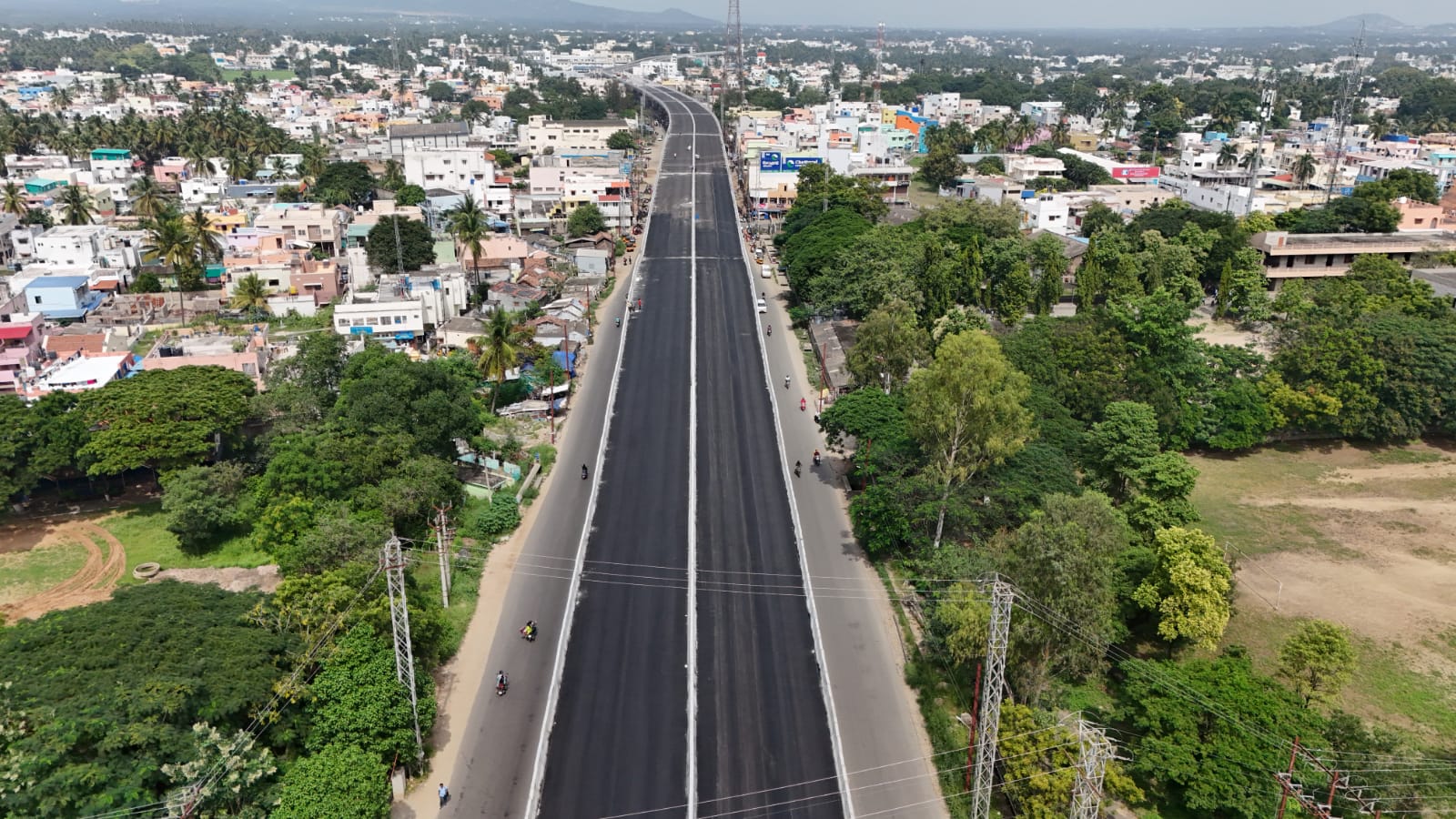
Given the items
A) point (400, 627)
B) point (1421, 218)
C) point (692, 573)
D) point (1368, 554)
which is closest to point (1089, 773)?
point (692, 573)

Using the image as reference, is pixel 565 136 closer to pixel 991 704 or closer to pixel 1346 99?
pixel 1346 99

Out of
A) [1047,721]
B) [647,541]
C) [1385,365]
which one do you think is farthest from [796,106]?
[1047,721]

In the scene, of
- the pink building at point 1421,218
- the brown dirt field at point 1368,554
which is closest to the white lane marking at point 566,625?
the brown dirt field at point 1368,554

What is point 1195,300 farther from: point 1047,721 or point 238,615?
point 238,615

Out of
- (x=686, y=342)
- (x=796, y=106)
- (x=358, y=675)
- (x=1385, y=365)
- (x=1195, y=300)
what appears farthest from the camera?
(x=796, y=106)

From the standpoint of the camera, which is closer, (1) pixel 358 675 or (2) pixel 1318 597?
(1) pixel 358 675

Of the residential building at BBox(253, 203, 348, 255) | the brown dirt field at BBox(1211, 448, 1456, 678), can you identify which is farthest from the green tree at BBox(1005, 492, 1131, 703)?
the residential building at BBox(253, 203, 348, 255)

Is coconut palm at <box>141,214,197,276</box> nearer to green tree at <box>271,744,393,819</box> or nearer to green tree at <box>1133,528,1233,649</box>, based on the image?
green tree at <box>271,744,393,819</box>
